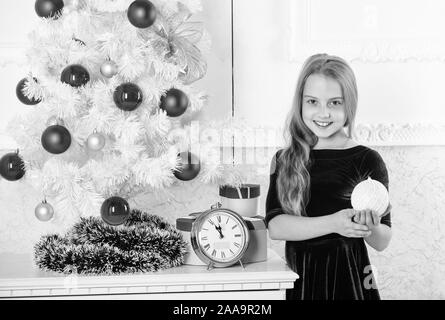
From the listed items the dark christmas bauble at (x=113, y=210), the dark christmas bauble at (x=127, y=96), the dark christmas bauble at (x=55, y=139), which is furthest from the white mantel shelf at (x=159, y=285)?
the dark christmas bauble at (x=127, y=96)

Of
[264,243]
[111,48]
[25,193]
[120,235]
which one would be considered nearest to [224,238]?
[264,243]

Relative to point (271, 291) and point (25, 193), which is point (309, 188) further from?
point (25, 193)

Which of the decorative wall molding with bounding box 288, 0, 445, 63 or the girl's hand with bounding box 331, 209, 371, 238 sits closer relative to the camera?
the girl's hand with bounding box 331, 209, 371, 238

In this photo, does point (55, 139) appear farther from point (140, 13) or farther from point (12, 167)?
point (140, 13)

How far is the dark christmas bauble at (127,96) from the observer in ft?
4.19

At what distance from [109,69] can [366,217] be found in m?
0.66

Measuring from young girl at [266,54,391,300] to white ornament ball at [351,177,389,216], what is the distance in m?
0.09

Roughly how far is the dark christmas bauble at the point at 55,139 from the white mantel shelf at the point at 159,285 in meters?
0.28

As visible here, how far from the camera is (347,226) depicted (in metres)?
1.27

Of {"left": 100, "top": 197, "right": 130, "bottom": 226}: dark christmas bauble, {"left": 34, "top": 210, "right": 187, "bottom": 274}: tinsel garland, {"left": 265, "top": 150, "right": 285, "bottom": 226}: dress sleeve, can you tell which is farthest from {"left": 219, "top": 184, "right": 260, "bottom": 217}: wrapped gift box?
{"left": 100, "top": 197, "right": 130, "bottom": 226}: dark christmas bauble

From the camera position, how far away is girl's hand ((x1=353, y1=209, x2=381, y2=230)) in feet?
4.04

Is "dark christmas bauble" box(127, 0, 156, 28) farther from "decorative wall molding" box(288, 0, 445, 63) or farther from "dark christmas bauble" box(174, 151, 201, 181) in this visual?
"decorative wall molding" box(288, 0, 445, 63)

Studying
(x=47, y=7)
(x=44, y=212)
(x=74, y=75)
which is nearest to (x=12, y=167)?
(x=44, y=212)

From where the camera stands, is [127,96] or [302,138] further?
[302,138]
